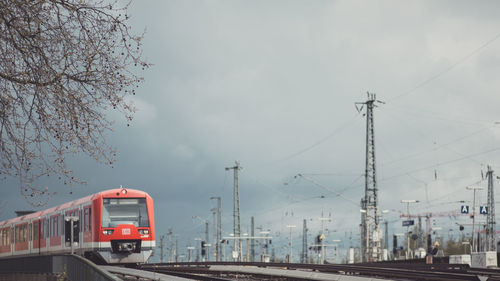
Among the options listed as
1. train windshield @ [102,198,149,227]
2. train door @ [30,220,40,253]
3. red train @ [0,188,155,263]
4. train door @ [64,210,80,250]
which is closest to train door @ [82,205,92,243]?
red train @ [0,188,155,263]

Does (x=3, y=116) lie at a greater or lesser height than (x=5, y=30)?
lesser

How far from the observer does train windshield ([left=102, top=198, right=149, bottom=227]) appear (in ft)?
110

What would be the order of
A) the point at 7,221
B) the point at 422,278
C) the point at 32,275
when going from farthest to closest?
the point at 7,221 < the point at 32,275 < the point at 422,278

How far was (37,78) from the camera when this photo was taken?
14789mm

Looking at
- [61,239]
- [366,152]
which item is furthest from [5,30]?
[366,152]

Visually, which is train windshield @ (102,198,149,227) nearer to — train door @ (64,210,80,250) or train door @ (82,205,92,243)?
train door @ (82,205,92,243)

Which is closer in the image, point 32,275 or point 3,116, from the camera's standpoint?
point 3,116

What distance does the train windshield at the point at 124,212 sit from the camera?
1320 inches

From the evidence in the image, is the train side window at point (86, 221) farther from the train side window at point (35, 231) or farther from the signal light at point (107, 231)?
the train side window at point (35, 231)

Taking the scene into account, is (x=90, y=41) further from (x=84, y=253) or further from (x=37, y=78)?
(x=84, y=253)

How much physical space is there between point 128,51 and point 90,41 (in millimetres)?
749

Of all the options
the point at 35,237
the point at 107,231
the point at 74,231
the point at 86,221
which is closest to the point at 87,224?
the point at 86,221

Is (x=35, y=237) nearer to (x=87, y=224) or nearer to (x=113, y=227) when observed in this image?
(x=87, y=224)

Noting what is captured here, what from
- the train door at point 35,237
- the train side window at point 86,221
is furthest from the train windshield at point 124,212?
the train door at point 35,237
